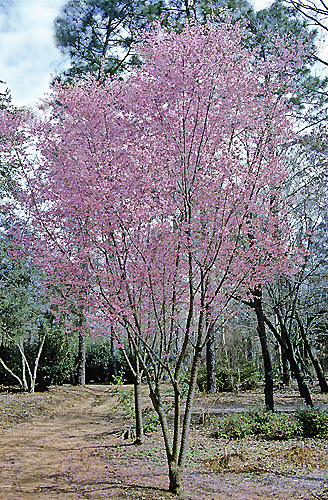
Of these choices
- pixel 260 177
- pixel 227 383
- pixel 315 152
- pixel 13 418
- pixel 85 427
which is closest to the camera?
pixel 260 177

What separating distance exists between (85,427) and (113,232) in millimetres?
6131

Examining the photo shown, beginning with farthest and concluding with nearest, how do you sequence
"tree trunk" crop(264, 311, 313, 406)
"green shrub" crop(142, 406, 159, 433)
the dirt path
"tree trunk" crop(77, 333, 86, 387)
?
"tree trunk" crop(77, 333, 86, 387), "tree trunk" crop(264, 311, 313, 406), "green shrub" crop(142, 406, 159, 433), the dirt path

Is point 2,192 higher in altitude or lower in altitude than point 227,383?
higher

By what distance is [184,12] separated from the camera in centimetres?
977

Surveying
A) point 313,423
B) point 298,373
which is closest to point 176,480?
point 313,423

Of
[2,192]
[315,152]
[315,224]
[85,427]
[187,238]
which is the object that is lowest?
[85,427]

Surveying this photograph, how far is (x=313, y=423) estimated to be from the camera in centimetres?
701

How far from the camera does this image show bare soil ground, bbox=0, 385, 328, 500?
417cm

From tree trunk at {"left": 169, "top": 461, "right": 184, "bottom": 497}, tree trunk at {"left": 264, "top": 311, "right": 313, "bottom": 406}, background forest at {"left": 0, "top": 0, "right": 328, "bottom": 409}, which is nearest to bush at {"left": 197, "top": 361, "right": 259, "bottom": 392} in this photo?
background forest at {"left": 0, "top": 0, "right": 328, "bottom": 409}

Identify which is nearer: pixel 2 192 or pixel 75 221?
pixel 75 221

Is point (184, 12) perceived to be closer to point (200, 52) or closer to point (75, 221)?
point (200, 52)

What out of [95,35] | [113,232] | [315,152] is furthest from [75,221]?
[95,35]

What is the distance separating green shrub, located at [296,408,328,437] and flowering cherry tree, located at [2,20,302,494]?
380 centimetres

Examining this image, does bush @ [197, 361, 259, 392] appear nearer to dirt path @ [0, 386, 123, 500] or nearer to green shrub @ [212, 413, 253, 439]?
dirt path @ [0, 386, 123, 500]
